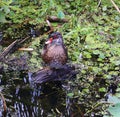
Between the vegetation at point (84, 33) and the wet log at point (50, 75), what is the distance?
120 millimetres

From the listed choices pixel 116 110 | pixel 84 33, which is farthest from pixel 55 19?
pixel 116 110

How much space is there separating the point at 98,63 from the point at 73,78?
0.48 meters

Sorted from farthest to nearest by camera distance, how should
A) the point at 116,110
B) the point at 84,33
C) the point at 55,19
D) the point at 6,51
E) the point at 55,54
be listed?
the point at 55,19
the point at 84,33
the point at 6,51
the point at 55,54
the point at 116,110

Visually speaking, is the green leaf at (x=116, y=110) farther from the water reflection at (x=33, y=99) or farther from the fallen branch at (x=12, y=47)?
the fallen branch at (x=12, y=47)

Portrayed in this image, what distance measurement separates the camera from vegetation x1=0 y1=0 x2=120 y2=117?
3.44 m

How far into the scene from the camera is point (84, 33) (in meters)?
4.44

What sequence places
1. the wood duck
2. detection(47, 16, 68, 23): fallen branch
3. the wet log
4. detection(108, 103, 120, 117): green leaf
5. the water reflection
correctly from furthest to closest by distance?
detection(47, 16, 68, 23): fallen branch, the wood duck, the wet log, the water reflection, detection(108, 103, 120, 117): green leaf

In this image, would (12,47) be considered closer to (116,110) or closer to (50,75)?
(50,75)

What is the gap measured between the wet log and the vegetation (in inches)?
4.7

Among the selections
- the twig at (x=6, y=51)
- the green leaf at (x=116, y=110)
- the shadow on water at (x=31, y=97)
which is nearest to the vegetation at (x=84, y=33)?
the shadow on water at (x=31, y=97)

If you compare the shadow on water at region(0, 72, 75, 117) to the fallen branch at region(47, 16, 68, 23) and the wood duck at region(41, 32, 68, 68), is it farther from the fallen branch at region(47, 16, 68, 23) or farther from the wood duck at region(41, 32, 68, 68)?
the fallen branch at region(47, 16, 68, 23)

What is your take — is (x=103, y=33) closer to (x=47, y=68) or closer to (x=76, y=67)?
(x=76, y=67)

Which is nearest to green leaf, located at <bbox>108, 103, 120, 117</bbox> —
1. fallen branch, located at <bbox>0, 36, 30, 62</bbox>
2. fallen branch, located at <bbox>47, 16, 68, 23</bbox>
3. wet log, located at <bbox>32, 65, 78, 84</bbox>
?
wet log, located at <bbox>32, 65, 78, 84</bbox>

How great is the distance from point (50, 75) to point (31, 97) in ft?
1.13
